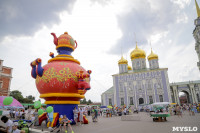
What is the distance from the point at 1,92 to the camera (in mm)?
24453

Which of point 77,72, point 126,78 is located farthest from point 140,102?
point 77,72

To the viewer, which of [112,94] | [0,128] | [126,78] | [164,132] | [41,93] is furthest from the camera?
[112,94]

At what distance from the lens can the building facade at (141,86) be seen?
3272 cm

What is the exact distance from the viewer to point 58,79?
28.2ft

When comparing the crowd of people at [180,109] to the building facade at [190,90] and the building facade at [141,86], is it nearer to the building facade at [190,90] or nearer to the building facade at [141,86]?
the building facade at [141,86]

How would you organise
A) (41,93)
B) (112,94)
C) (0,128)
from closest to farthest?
(0,128), (41,93), (112,94)

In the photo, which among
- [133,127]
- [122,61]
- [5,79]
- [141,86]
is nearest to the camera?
[133,127]

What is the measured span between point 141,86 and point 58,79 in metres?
28.9

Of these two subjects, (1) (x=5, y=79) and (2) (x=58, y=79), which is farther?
(1) (x=5, y=79)

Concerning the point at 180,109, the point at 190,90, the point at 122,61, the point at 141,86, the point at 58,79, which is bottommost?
the point at 180,109

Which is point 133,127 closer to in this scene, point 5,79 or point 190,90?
point 5,79

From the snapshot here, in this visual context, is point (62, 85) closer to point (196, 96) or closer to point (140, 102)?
point (140, 102)

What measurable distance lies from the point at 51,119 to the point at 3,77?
73.0 ft

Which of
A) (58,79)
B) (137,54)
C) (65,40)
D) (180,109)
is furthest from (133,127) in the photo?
(137,54)
